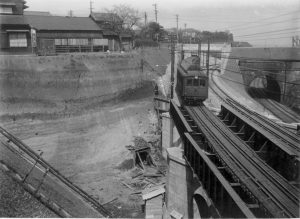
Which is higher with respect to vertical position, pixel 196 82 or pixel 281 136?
pixel 196 82

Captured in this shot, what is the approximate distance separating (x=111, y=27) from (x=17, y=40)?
17490 mm

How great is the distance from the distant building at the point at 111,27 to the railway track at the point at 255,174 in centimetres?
4174

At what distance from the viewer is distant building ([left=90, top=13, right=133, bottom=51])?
61.1 metres

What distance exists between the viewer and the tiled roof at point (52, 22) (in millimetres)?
52272

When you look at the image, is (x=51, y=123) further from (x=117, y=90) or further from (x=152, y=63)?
(x=152, y=63)

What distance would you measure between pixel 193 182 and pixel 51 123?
24.7m

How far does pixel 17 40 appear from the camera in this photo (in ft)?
167

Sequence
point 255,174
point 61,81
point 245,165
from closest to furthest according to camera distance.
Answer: point 255,174 → point 245,165 → point 61,81

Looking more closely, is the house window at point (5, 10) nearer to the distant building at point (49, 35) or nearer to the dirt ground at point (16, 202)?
the distant building at point (49, 35)

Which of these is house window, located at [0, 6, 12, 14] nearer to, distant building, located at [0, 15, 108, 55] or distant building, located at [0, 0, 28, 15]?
distant building, located at [0, 0, 28, 15]

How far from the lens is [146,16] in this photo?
78.7 metres

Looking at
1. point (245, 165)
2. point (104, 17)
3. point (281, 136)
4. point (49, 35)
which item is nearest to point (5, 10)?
point (49, 35)

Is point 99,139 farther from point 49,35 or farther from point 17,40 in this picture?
point 49,35

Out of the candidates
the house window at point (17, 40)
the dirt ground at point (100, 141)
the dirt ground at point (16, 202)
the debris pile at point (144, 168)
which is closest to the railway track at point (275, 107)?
the dirt ground at point (100, 141)
